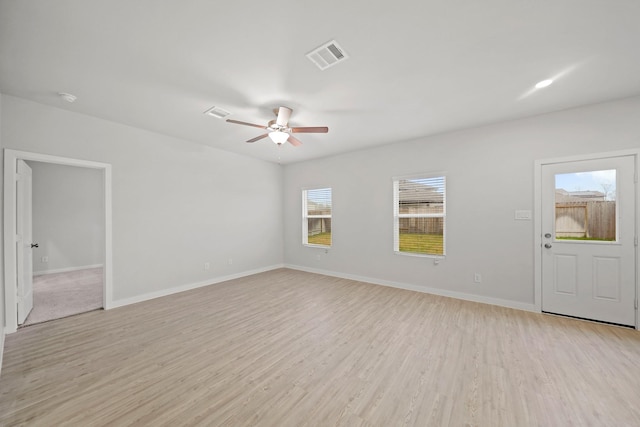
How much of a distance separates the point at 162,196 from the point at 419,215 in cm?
464

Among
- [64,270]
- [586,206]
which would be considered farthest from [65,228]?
[586,206]

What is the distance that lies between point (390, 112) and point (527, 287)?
10.4 feet

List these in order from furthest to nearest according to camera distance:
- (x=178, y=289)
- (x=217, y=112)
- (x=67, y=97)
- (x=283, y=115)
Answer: (x=178, y=289) → (x=217, y=112) → (x=283, y=115) → (x=67, y=97)

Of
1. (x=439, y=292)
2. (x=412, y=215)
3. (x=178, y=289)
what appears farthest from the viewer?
(x=412, y=215)

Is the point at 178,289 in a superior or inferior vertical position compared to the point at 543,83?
inferior

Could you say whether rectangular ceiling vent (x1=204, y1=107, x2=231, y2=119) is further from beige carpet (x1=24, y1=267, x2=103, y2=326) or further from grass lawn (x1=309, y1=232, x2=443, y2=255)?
grass lawn (x1=309, y1=232, x2=443, y2=255)

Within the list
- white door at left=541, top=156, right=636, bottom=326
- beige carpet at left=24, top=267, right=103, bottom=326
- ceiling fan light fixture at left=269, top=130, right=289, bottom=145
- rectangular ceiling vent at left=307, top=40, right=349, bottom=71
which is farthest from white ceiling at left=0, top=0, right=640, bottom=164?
beige carpet at left=24, top=267, right=103, bottom=326

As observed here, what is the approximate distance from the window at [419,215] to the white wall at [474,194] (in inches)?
5.8

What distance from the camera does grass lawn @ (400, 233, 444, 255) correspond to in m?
4.19

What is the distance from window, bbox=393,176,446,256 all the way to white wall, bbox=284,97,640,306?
0.15m

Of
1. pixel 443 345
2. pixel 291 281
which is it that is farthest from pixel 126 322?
pixel 443 345

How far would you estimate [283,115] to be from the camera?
307 cm

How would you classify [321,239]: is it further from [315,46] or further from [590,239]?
[590,239]

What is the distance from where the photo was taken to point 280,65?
223cm
